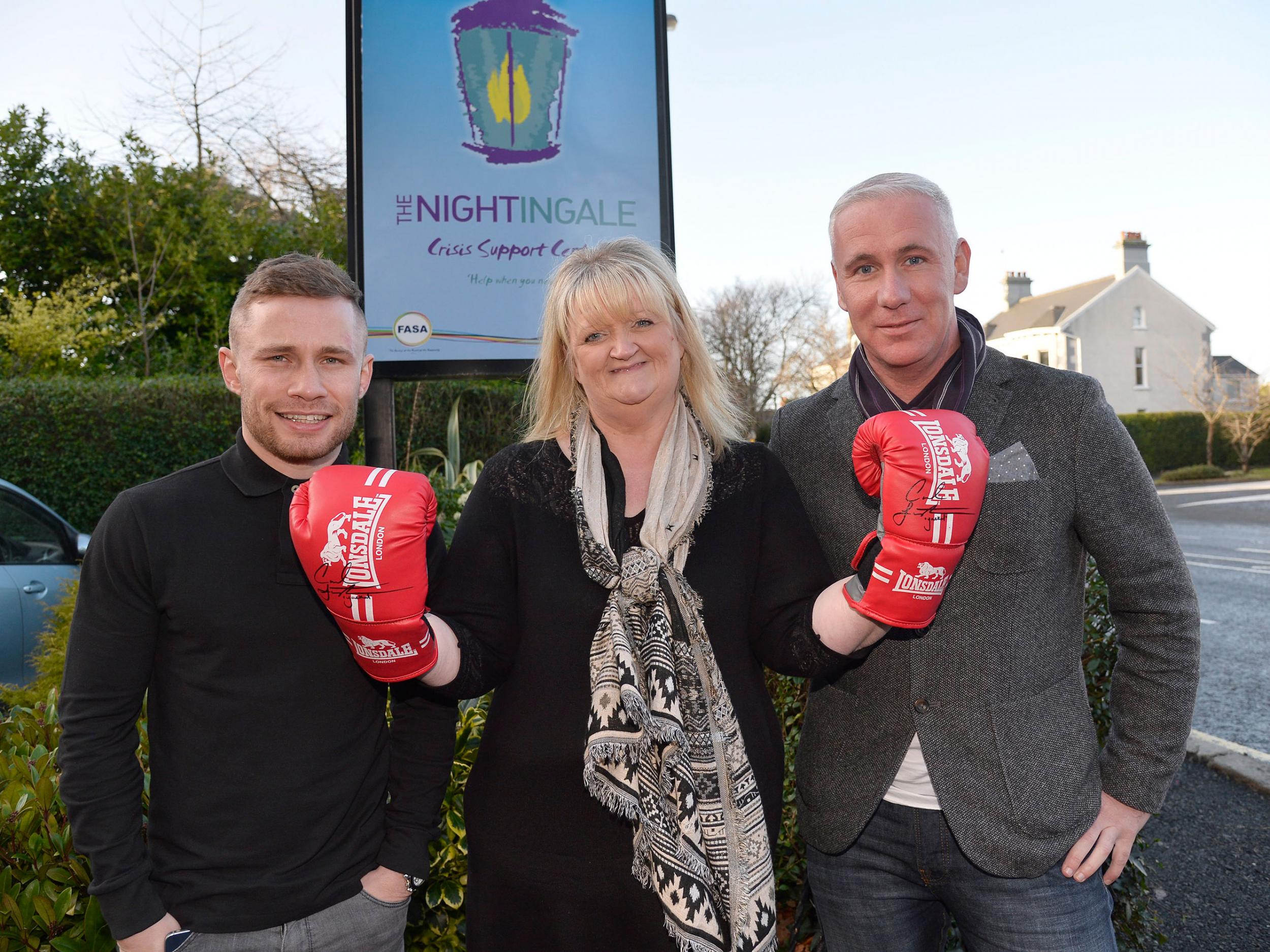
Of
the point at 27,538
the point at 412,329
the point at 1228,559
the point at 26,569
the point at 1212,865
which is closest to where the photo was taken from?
the point at 412,329

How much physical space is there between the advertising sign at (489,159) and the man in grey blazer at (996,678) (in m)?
1.49

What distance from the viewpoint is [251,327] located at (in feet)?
5.51

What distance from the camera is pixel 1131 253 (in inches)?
1430

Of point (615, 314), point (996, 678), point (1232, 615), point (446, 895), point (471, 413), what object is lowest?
point (1232, 615)

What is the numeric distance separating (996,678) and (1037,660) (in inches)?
3.4

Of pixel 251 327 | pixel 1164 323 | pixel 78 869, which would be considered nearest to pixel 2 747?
pixel 78 869

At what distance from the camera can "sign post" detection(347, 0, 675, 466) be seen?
Result: 292cm

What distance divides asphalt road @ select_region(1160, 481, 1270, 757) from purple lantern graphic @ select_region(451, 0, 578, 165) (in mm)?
3958

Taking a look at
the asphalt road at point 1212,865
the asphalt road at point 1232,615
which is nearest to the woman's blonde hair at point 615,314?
the asphalt road at point 1212,865

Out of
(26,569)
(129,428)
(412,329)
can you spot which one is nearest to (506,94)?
(412,329)

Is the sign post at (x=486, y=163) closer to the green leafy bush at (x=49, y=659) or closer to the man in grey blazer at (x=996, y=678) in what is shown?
the green leafy bush at (x=49, y=659)

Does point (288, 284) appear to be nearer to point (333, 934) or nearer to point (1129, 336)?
point (333, 934)

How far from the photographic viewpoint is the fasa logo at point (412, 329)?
2.96 m

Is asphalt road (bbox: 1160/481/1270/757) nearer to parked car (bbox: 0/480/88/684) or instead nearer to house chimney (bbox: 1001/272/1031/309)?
parked car (bbox: 0/480/88/684)
